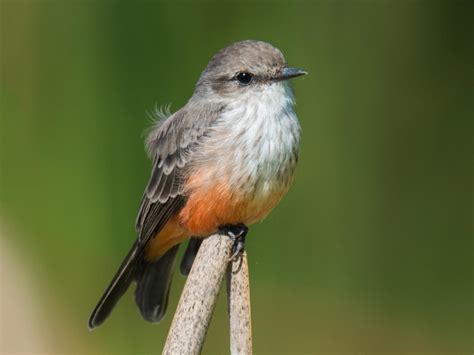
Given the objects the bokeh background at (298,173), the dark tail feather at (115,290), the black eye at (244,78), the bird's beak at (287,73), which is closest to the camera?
the dark tail feather at (115,290)

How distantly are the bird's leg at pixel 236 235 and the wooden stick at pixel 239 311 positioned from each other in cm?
30

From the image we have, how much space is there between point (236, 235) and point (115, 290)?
0.52m

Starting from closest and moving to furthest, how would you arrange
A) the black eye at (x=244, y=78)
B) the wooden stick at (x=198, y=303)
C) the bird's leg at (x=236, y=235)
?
the wooden stick at (x=198, y=303) < the bird's leg at (x=236, y=235) < the black eye at (x=244, y=78)

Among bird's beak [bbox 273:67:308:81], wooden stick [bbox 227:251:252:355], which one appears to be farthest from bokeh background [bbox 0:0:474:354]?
wooden stick [bbox 227:251:252:355]

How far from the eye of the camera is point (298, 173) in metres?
4.81

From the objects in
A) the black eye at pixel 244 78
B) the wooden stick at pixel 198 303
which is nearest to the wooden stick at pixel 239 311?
the wooden stick at pixel 198 303

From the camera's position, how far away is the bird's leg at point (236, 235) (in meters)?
3.31

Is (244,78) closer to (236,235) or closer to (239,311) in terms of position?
(236,235)

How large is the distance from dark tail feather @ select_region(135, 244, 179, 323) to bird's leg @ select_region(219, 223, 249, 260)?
1.40 ft

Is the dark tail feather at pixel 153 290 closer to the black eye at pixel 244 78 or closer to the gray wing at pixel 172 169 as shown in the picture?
the gray wing at pixel 172 169

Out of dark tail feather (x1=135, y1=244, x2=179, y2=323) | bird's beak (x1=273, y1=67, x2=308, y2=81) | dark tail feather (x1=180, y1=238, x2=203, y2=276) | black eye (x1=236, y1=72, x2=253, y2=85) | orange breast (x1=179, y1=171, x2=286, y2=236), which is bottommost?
dark tail feather (x1=135, y1=244, x2=179, y2=323)

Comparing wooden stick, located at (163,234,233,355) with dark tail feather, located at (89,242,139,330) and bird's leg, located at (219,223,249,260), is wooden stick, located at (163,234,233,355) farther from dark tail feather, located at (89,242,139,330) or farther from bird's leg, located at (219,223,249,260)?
dark tail feather, located at (89,242,139,330)

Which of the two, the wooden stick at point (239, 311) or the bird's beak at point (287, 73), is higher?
the bird's beak at point (287, 73)

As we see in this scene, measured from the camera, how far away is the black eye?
3844mm
